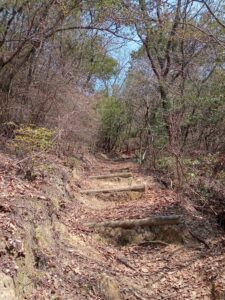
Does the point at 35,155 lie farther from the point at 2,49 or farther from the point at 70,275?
the point at 2,49

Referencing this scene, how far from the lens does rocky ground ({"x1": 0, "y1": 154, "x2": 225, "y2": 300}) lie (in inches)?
161

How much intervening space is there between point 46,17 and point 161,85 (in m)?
5.08

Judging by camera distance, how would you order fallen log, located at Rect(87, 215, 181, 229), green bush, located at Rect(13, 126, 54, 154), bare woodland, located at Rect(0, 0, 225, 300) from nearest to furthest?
bare woodland, located at Rect(0, 0, 225, 300), green bush, located at Rect(13, 126, 54, 154), fallen log, located at Rect(87, 215, 181, 229)

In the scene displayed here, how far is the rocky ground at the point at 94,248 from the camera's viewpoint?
408 centimetres

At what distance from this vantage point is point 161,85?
12688mm

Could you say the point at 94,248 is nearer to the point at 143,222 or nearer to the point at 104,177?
the point at 143,222

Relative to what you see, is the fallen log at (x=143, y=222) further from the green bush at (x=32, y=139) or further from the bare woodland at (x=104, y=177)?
the green bush at (x=32, y=139)

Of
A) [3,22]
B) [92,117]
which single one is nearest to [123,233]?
[3,22]

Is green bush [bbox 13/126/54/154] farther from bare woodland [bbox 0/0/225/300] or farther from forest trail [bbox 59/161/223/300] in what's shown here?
forest trail [bbox 59/161/223/300]

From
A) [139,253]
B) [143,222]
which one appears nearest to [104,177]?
[143,222]

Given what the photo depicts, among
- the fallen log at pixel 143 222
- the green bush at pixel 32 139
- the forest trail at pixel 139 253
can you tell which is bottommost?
the forest trail at pixel 139 253

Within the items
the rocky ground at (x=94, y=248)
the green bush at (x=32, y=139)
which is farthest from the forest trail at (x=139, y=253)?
the green bush at (x=32, y=139)

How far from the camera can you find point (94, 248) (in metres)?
6.05


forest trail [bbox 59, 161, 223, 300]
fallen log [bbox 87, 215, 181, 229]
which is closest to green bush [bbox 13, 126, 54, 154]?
forest trail [bbox 59, 161, 223, 300]
